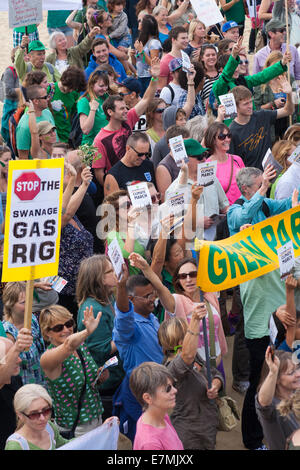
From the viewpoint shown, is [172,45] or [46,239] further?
[172,45]

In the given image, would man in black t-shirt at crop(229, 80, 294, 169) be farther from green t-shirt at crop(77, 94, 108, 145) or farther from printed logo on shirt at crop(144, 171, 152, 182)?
green t-shirt at crop(77, 94, 108, 145)

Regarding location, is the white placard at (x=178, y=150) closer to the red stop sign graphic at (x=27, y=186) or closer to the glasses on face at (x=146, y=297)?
the glasses on face at (x=146, y=297)

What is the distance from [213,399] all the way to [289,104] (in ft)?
14.9

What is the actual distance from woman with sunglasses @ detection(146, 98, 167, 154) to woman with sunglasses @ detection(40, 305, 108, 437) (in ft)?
12.1

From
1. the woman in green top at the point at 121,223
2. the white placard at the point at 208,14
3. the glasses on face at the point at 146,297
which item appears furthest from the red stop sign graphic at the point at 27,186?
the white placard at the point at 208,14

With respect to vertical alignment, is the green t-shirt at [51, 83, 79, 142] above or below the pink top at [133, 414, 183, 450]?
above

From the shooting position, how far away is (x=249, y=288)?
6.20 meters

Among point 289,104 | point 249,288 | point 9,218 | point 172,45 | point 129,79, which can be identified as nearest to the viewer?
point 9,218

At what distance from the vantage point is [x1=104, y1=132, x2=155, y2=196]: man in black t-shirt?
7.59m

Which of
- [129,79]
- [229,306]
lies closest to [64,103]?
[129,79]

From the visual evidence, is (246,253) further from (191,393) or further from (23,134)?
(23,134)

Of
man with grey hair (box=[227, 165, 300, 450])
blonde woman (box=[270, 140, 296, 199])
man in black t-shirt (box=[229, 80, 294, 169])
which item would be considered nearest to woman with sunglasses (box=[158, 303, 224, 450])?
man with grey hair (box=[227, 165, 300, 450])

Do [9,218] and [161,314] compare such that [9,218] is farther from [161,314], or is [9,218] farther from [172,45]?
[172,45]

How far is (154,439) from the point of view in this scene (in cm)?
454
